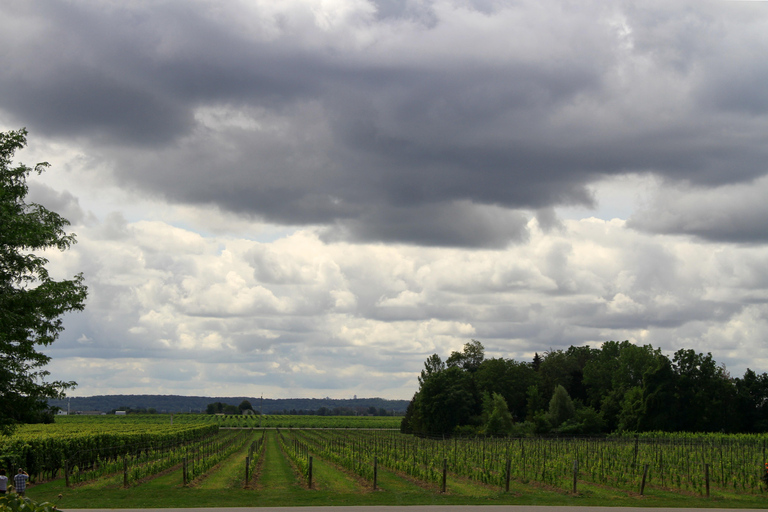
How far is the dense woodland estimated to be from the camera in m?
84.1

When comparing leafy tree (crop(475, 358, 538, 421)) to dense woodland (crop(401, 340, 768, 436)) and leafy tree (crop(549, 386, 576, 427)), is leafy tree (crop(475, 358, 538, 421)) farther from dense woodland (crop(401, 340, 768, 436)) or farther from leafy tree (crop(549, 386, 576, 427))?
leafy tree (crop(549, 386, 576, 427))

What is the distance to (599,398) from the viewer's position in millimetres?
108000

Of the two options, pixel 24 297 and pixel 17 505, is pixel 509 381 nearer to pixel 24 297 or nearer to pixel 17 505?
pixel 24 297

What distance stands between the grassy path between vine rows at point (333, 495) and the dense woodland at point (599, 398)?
53.1m

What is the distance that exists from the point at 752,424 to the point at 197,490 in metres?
77.5

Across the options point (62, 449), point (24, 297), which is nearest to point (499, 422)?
point (62, 449)

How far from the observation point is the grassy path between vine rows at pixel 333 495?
25.7m

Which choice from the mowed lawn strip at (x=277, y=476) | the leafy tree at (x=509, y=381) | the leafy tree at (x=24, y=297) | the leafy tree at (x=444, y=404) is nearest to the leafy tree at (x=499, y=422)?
the leafy tree at (x=444, y=404)

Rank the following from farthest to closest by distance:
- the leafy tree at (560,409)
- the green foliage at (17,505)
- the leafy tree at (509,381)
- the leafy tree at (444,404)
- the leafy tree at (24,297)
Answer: the leafy tree at (509,381), the leafy tree at (444,404), the leafy tree at (560,409), the leafy tree at (24,297), the green foliage at (17,505)

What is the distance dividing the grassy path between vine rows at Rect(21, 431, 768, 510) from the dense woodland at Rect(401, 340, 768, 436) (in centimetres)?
5309

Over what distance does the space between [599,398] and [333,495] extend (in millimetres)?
88780

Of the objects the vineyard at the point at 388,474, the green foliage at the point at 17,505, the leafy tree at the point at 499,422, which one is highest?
the green foliage at the point at 17,505

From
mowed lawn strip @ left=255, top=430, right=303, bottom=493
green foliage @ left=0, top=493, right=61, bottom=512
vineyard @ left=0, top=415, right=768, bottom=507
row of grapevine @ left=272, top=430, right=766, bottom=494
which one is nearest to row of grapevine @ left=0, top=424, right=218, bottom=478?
vineyard @ left=0, top=415, right=768, bottom=507

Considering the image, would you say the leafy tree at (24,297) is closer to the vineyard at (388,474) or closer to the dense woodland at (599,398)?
the vineyard at (388,474)
